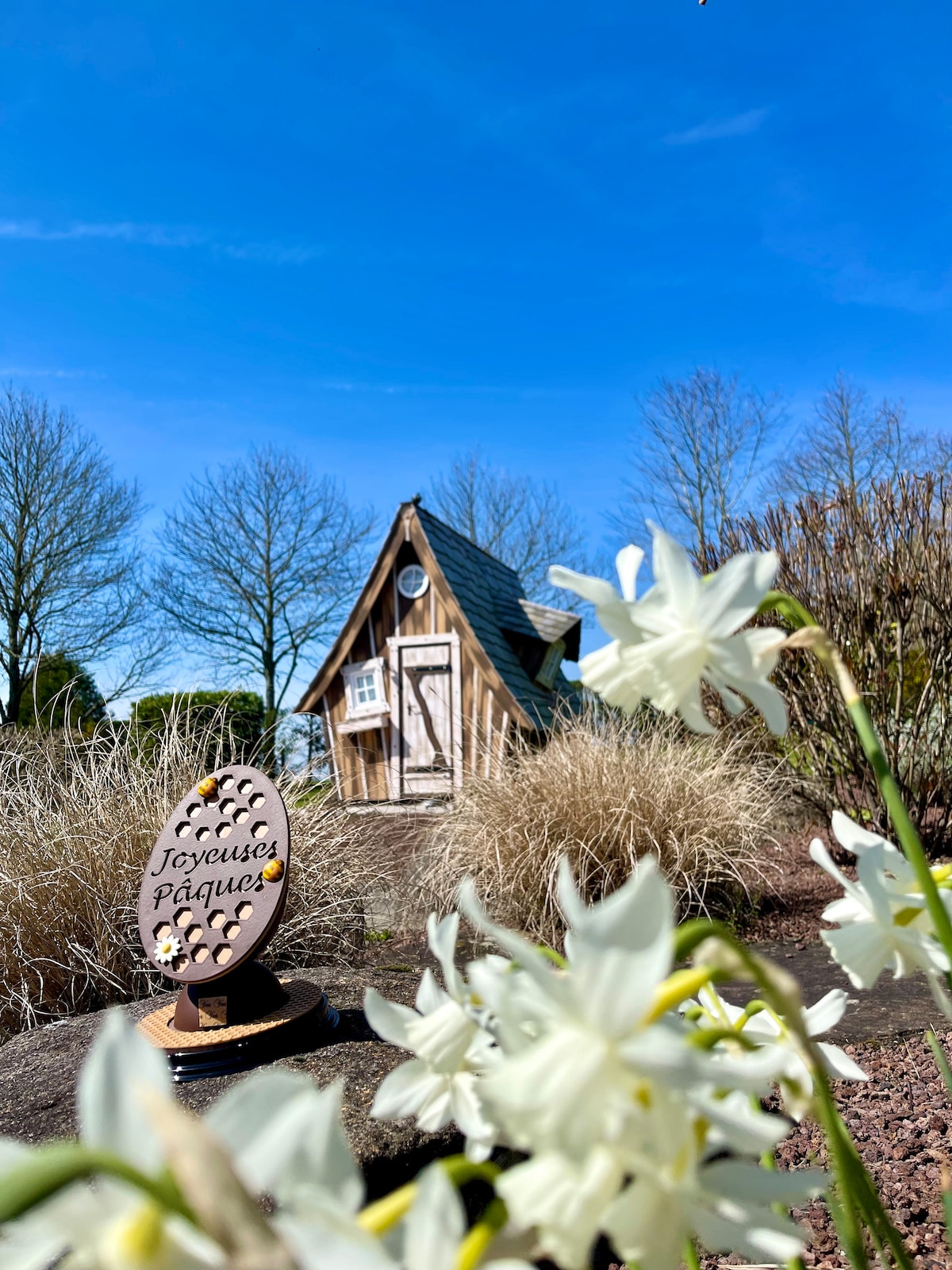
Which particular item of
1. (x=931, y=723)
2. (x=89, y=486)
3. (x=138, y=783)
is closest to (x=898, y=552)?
(x=931, y=723)

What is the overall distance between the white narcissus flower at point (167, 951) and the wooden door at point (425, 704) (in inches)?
284

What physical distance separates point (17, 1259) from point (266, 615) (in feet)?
58.1

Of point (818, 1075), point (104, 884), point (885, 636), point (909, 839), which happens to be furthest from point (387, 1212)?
point (885, 636)

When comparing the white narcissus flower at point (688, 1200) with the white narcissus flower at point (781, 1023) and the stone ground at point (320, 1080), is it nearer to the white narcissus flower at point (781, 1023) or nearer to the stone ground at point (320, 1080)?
the white narcissus flower at point (781, 1023)

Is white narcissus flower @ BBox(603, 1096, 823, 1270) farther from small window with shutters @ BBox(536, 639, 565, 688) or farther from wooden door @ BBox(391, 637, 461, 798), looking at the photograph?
small window with shutters @ BBox(536, 639, 565, 688)

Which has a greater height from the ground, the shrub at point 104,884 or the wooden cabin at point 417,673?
the wooden cabin at point 417,673

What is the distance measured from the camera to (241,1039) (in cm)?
250

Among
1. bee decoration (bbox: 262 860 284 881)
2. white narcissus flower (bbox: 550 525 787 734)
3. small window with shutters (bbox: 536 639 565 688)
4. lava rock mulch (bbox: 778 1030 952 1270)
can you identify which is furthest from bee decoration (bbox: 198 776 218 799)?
small window with shutters (bbox: 536 639 565 688)

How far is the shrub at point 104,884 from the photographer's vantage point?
393 centimetres

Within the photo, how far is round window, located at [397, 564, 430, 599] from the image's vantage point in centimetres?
1028

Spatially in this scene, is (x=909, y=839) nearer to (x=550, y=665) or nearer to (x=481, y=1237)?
(x=481, y=1237)

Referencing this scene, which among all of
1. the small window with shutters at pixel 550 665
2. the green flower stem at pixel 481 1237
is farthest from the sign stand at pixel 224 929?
the small window with shutters at pixel 550 665

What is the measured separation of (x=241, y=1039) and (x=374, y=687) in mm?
8102

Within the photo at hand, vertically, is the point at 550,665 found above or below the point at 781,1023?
Result: above
